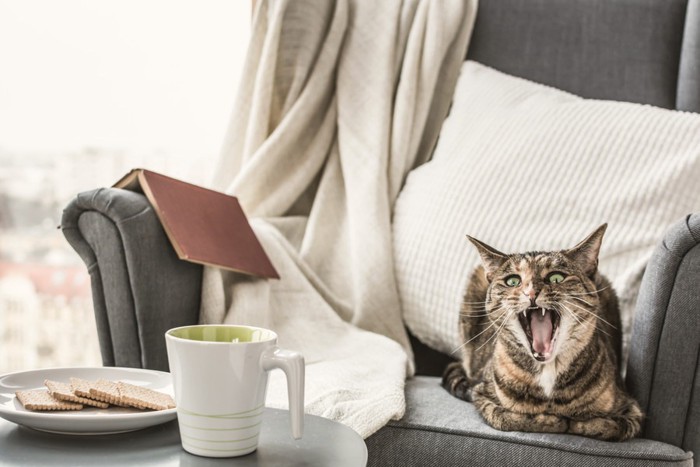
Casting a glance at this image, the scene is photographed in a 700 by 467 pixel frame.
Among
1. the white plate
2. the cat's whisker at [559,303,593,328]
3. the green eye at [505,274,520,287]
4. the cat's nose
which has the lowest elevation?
the white plate

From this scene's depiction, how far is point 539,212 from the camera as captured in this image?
141 cm

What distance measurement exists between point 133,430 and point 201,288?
0.69m

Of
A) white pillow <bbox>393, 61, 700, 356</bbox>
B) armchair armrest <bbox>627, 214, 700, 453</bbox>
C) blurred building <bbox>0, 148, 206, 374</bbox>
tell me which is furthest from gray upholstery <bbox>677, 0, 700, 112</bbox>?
blurred building <bbox>0, 148, 206, 374</bbox>

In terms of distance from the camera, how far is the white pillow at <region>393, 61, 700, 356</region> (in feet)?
4.31

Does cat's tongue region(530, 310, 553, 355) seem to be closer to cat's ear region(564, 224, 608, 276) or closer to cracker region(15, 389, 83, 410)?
cat's ear region(564, 224, 608, 276)

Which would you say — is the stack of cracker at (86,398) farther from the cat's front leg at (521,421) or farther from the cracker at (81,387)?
the cat's front leg at (521,421)

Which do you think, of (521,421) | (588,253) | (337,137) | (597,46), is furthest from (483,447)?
(597,46)

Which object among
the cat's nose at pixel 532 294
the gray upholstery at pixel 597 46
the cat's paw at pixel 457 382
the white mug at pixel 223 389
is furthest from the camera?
the gray upholstery at pixel 597 46

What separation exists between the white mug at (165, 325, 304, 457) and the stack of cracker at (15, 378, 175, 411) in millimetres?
67

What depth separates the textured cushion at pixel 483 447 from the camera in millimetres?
987

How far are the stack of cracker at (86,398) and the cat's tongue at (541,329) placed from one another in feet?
1.62

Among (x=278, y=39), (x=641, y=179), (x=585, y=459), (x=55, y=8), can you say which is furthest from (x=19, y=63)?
(x=585, y=459)

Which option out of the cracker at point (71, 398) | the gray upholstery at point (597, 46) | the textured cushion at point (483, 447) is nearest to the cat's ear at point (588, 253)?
the textured cushion at point (483, 447)

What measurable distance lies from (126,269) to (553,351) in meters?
0.67
